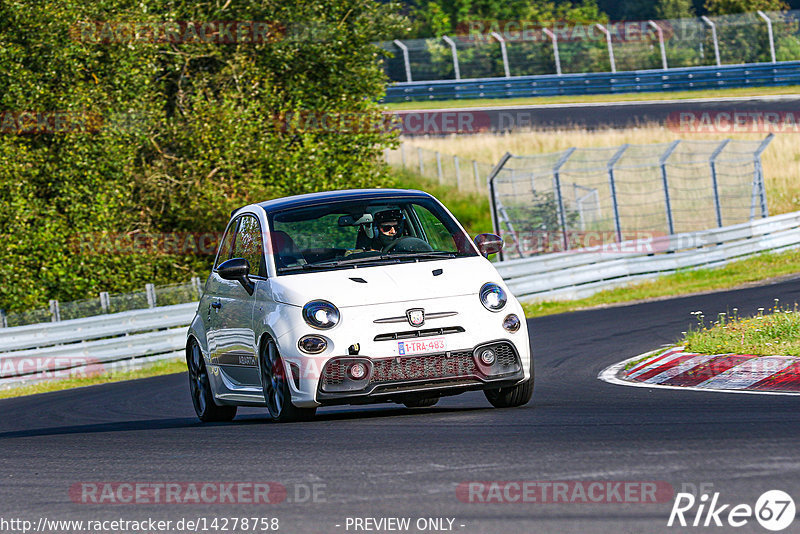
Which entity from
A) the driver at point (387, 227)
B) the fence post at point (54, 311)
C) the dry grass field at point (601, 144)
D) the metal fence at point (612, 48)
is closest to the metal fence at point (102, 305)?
the fence post at point (54, 311)

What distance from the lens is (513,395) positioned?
9234 millimetres

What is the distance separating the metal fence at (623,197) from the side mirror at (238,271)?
14.8 metres

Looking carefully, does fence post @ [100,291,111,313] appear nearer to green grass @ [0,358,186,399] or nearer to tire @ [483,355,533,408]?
green grass @ [0,358,186,399]

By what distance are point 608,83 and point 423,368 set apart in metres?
41.9

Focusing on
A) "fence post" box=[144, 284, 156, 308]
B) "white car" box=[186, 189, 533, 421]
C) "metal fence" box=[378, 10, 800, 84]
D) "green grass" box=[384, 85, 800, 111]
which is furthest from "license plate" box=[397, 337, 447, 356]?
"green grass" box=[384, 85, 800, 111]

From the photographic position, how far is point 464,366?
8.67 meters

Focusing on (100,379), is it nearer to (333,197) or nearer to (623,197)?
(333,197)

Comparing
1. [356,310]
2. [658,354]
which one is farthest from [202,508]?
[658,354]

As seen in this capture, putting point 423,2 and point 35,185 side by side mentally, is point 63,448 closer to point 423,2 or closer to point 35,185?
point 35,185

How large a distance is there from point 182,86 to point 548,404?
22012 mm

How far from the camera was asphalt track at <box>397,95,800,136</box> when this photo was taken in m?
42.6

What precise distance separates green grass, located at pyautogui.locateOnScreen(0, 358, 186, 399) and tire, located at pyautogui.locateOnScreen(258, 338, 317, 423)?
11.3m

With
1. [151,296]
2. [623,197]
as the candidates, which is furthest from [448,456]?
[623,197]

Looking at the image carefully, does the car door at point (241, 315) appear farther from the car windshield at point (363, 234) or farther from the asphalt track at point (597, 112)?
the asphalt track at point (597, 112)
